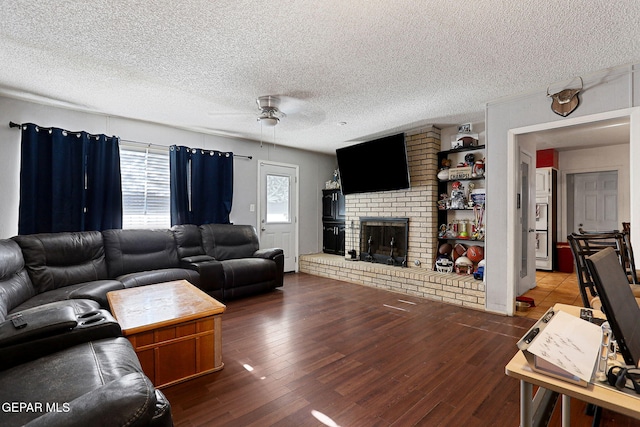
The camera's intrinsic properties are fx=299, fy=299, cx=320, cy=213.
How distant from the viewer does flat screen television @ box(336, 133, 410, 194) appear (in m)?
4.52

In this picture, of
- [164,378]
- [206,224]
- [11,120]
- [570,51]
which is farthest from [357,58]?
[11,120]

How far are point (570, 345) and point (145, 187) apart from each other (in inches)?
188

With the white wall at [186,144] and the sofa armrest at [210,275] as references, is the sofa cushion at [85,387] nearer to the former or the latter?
the sofa armrest at [210,275]

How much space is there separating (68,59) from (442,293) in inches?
181

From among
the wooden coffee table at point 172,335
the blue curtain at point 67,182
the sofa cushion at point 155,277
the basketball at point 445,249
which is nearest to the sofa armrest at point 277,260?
the sofa cushion at point 155,277

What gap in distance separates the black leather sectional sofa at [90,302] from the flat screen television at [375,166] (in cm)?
185

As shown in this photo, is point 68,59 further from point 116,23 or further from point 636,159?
point 636,159

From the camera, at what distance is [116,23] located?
6.64 ft

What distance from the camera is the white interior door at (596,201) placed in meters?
5.57

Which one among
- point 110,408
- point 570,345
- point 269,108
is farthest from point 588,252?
point 269,108

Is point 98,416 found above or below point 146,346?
above

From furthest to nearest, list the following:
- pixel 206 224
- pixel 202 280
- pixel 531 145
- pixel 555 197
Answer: pixel 555 197
pixel 206 224
pixel 531 145
pixel 202 280

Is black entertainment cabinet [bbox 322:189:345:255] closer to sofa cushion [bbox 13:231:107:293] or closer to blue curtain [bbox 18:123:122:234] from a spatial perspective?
blue curtain [bbox 18:123:122:234]

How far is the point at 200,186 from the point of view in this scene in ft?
15.3
